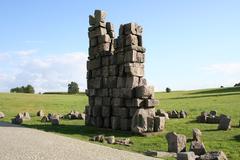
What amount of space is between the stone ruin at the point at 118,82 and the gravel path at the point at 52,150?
20.3ft

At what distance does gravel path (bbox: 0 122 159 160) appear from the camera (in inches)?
545

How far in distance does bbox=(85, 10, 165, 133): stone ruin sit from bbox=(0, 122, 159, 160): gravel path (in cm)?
619

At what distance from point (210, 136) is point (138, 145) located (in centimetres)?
399

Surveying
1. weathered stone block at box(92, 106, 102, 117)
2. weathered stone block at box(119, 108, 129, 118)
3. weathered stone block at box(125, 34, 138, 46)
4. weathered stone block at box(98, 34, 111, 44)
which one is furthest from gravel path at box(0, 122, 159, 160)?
weathered stone block at box(98, 34, 111, 44)

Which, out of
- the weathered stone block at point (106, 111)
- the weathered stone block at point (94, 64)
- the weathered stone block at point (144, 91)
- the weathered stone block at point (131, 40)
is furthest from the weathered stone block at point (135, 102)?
the weathered stone block at point (94, 64)

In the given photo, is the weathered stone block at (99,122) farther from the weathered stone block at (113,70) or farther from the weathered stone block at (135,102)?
the weathered stone block at (135,102)

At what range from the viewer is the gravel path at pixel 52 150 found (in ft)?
45.4

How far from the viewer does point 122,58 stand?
998 inches

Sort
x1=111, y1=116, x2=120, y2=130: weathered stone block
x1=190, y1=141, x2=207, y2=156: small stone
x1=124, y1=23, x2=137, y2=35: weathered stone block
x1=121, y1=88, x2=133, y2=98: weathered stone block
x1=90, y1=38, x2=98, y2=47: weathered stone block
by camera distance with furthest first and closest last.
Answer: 1. x1=90, y1=38, x2=98, y2=47: weathered stone block
2. x1=111, y1=116, x2=120, y2=130: weathered stone block
3. x1=124, y1=23, x2=137, y2=35: weathered stone block
4. x1=121, y1=88, x2=133, y2=98: weathered stone block
5. x1=190, y1=141, x2=207, y2=156: small stone

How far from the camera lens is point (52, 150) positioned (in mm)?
15234

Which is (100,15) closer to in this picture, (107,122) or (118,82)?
(118,82)

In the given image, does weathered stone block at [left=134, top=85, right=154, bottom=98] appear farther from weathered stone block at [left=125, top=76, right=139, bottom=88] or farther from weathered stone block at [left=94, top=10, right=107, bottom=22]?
weathered stone block at [left=94, top=10, right=107, bottom=22]

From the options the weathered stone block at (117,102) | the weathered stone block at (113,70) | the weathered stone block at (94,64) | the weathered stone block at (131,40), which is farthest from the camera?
the weathered stone block at (94,64)

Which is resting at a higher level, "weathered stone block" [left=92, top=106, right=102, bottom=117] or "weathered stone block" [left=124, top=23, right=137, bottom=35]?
"weathered stone block" [left=124, top=23, right=137, bottom=35]
